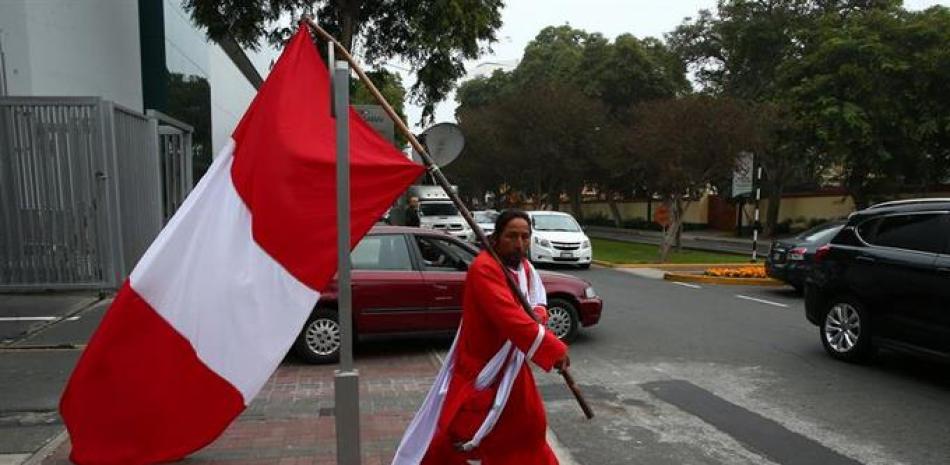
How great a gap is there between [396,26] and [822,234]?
30.2ft

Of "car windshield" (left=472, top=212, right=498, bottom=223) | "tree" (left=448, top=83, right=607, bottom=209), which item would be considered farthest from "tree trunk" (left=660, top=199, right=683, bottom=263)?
"tree" (left=448, top=83, right=607, bottom=209)

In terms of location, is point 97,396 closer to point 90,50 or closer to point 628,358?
point 628,358

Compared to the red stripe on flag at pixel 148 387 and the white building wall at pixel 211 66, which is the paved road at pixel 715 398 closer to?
the red stripe on flag at pixel 148 387

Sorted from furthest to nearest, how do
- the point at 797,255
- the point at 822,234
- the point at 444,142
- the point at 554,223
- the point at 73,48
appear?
1. the point at 554,223
2. the point at 822,234
3. the point at 797,255
4. the point at 73,48
5. the point at 444,142

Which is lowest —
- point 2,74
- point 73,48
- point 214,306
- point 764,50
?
point 214,306

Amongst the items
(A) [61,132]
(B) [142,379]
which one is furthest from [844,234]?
(A) [61,132]

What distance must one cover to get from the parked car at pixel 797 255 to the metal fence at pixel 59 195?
36.0 feet

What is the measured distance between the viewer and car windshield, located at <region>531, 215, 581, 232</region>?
1970cm

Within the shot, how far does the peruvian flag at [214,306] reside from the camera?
3305 millimetres

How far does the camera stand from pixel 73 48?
1309cm

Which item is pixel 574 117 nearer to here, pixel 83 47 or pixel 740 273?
pixel 740 273

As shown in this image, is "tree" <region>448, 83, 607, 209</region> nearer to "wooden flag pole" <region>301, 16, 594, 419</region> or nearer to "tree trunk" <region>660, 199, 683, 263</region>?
"tree trunk" <region>660, 199, 683, 263</region>

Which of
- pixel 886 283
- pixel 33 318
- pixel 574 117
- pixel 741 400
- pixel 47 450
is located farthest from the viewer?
pixel 574 117

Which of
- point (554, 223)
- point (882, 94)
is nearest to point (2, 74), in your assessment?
point (554, 223)
